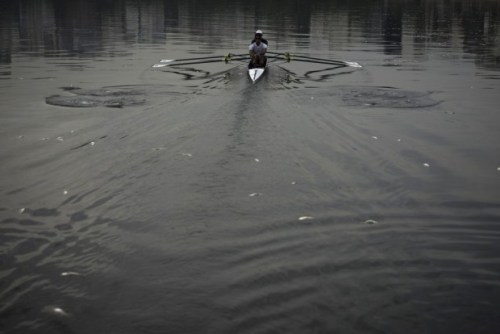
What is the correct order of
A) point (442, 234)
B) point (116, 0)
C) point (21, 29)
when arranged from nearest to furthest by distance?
point (442, 234)
point (21, 29)
point (116, 0)

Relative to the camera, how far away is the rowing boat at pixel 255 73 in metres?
26.7

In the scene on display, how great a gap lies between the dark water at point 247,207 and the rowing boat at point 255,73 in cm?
36

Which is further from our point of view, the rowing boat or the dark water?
the rowing boat

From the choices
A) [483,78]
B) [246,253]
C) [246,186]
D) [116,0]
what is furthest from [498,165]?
[116,0]

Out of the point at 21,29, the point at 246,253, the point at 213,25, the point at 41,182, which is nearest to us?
the point at 246,253

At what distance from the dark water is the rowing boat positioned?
362mm

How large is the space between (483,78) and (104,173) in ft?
85.9

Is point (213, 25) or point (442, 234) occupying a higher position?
Result: point (213, 25)

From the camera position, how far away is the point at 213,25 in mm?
75812

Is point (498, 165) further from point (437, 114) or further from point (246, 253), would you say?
point (246, 253)

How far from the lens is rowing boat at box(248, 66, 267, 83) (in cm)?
2673

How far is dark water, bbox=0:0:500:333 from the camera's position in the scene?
25.8ft

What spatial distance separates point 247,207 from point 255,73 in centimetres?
1627

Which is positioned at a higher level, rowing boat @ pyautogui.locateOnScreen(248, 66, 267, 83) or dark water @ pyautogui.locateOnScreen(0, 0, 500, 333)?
rowing boat @ pyautogui.locateOnScreen(248, 66, 267, 83)
